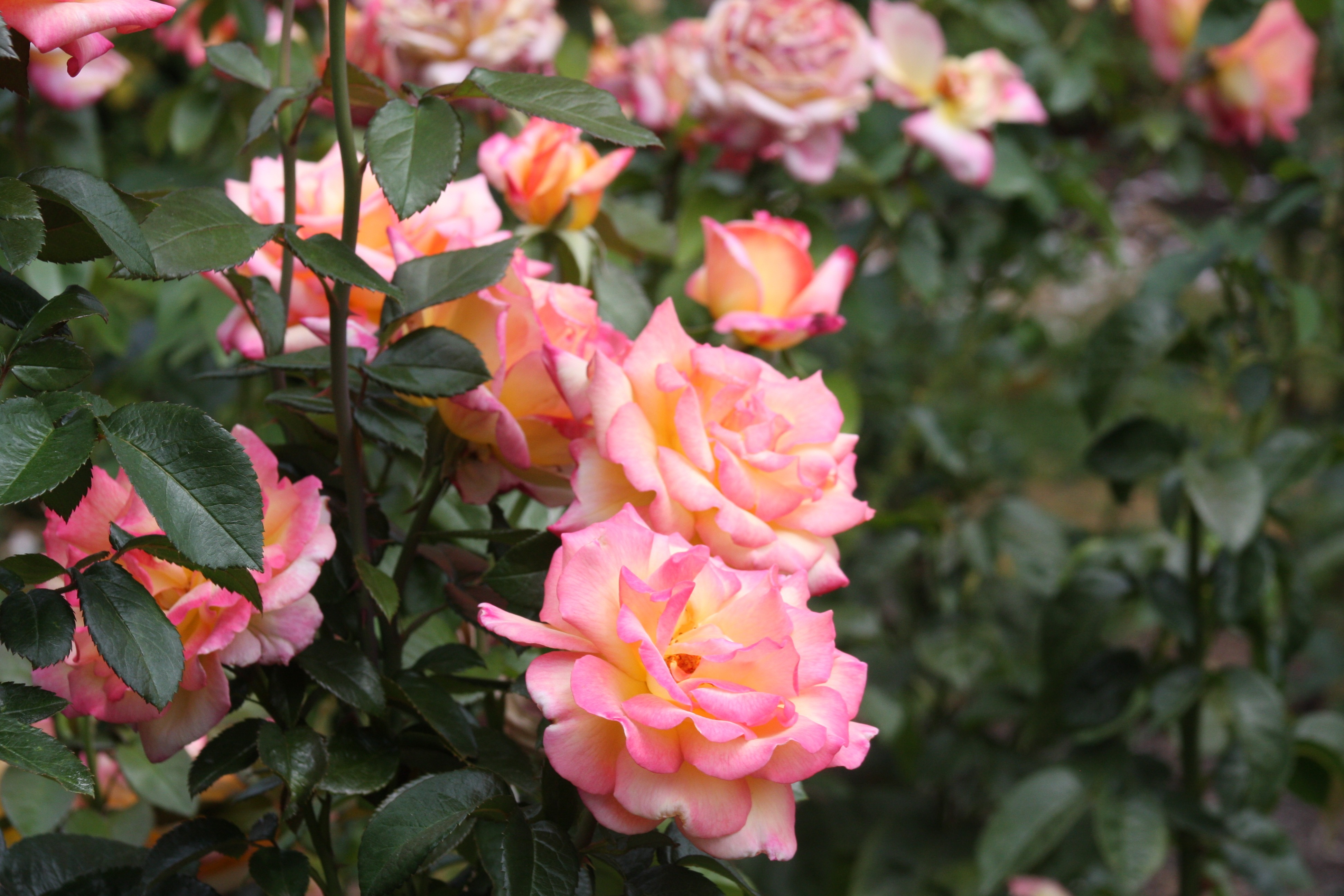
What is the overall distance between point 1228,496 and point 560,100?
0.78 m

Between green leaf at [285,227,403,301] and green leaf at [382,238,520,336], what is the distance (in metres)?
0.02

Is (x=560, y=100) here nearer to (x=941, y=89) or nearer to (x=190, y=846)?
(x=190, y=846)

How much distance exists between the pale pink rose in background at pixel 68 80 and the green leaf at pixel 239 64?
526 millimetres

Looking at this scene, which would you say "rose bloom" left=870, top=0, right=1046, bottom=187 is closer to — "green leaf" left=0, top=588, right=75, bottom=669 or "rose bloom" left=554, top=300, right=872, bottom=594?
"rose bloom" left=554, top=300, right=872, bottom=594

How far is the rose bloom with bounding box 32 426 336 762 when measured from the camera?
0.34m

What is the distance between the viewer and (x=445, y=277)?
38 cm

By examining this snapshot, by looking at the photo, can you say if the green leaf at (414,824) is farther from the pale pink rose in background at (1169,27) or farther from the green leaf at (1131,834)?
the pale pink rose in background at (1169,27)

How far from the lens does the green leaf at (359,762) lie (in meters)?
0.36

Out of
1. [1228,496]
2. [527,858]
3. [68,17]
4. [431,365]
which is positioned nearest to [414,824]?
[527,858]

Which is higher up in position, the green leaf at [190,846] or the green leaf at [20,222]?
the green leaf at [20,222]

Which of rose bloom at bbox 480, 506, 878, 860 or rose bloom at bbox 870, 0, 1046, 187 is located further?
rose bloom at bbox 870, 0, 1046, 187

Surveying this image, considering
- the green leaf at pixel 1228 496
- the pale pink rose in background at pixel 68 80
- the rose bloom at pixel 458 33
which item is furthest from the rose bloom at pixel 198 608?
the green leaf at pixel 1228 496

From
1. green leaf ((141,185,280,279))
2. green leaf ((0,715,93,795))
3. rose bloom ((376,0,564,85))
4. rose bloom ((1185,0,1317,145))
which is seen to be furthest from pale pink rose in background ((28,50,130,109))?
rose bloom ((1185,0,1317,145))

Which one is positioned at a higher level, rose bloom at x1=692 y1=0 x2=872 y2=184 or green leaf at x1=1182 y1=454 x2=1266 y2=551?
rose bloom at x1=692 y1=0 x2=872 y2=184
